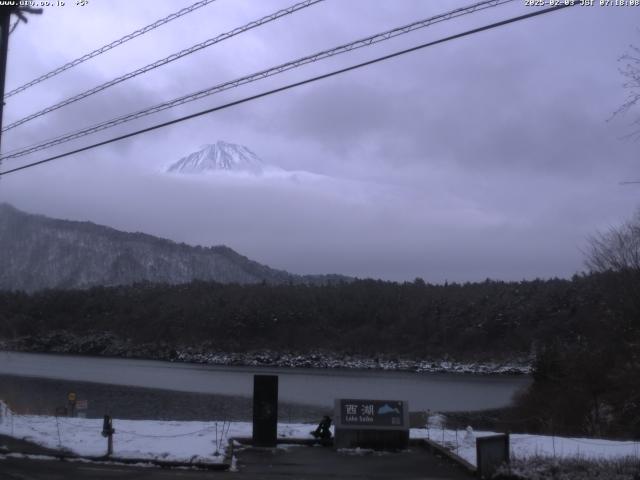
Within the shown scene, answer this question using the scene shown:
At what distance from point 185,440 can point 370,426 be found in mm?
4504

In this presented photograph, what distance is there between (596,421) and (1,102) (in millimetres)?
27359

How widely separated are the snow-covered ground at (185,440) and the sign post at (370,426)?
4.14 ft

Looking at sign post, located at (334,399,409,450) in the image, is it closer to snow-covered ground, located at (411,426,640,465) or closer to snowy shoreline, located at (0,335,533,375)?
snow-covered ground, located at (411,426,640,465)

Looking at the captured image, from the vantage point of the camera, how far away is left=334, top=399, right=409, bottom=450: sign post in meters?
18.6

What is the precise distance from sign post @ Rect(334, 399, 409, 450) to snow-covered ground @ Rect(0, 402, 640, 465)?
1.26m

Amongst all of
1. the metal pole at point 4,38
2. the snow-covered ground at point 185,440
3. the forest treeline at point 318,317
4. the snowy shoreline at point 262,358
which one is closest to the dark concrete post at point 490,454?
the snow-covered ground at point 185,440

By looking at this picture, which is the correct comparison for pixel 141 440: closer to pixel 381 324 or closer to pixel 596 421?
pixel 596 421

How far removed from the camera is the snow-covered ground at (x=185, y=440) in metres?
16.6

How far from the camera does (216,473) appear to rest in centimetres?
1531

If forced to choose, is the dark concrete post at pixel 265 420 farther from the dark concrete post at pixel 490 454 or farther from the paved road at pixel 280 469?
the dark concrete post at pixel 490 454

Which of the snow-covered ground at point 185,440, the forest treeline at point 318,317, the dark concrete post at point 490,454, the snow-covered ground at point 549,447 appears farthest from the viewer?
the forest treeline at point 318,317

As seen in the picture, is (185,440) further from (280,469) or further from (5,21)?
(5,21)

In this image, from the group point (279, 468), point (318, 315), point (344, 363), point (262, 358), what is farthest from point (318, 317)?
point (279, 468)

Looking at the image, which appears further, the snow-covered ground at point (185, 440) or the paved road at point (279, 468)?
the snow-covered ground at point (185, 440)
